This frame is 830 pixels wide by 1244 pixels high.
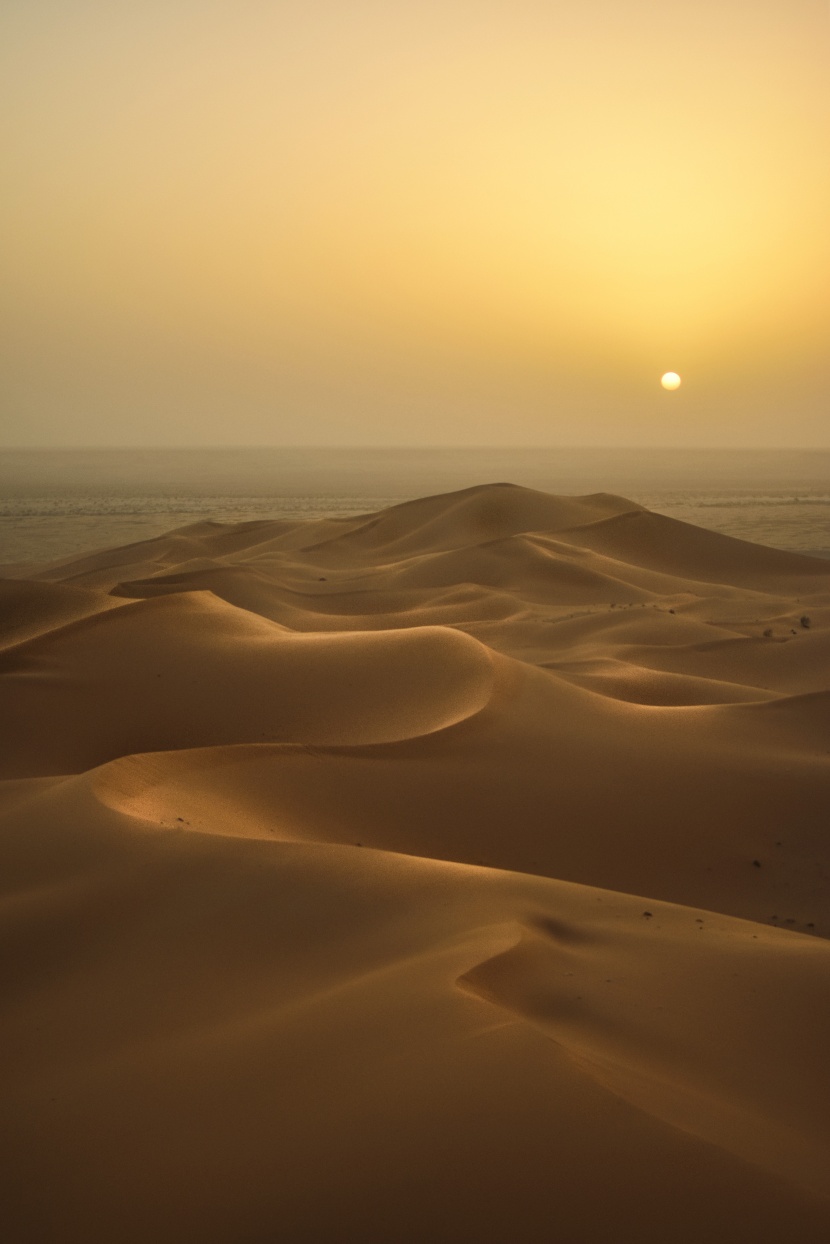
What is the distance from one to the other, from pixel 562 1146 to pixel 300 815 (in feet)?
8.10

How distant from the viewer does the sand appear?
1.62 metres

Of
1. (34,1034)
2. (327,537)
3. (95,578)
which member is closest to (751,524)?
(327,537)

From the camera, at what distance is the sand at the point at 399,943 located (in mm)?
1618

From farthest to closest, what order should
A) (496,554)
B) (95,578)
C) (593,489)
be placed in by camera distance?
(593,489)
(95,578)
(496,554)

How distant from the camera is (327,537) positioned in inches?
667

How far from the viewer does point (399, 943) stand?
2.58 metres

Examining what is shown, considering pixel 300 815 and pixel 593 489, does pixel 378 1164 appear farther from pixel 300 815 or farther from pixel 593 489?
pixel 593 489

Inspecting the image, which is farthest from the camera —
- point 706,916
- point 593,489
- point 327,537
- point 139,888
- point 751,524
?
point 593,489

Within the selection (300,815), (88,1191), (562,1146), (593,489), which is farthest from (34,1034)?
(593,489)

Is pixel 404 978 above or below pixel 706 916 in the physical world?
A: above

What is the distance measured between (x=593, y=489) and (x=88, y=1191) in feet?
143

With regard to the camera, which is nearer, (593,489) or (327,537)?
(327,537)

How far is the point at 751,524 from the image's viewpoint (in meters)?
26.0

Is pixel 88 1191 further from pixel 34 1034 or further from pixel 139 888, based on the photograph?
pixel 139 888
